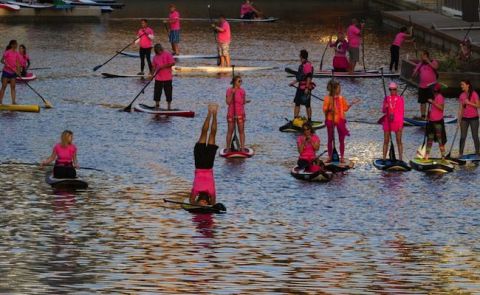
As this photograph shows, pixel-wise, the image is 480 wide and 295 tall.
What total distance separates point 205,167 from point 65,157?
364cm

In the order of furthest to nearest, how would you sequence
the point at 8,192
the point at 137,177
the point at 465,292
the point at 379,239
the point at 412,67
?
the point at 412,67
the point at 137,177
the point at 8,192
the point at 379,239
the point at 465,292

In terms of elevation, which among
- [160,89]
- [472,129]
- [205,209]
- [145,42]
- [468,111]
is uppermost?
[145,42]

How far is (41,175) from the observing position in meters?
32.5

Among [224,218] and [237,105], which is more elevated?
[237,105]

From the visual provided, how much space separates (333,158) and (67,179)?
601 cm

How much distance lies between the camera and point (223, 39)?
55.4 m

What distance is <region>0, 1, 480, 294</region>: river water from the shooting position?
23.3 m

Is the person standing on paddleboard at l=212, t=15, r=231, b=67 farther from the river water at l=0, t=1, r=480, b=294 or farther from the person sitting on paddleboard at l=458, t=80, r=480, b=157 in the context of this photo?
the person sitting on paddleboard at l=458, t=80, r=480, b=157

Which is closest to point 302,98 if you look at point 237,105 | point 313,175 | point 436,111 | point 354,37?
point 237,105

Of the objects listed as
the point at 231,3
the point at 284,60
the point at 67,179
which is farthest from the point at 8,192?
the point at 231,3

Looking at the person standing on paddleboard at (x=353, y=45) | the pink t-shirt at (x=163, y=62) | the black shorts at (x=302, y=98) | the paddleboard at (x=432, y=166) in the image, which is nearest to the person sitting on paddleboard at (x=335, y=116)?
the paddleboard at (x=432, y=166)

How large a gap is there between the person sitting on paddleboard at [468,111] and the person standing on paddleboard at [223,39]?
21.2m

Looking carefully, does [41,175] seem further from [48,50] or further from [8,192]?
[48,50]

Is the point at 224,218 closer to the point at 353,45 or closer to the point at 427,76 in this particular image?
the point at 427,76
